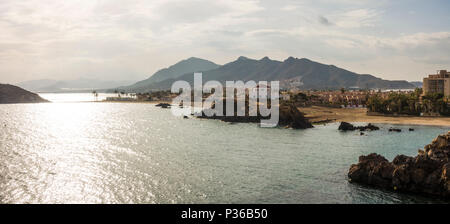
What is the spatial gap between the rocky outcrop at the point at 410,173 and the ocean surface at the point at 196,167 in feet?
4.59

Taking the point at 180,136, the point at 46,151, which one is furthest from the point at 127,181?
the point at 180,136

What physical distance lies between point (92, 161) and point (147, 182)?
56.3ft

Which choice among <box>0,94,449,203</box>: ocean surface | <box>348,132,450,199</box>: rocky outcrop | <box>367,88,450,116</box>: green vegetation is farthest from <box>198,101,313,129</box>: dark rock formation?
<box>348,132,450,199</box>: rocky outcrop

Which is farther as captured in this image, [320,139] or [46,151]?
[320,139]

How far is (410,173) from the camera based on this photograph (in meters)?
34.3

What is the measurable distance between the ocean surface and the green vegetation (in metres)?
40.1

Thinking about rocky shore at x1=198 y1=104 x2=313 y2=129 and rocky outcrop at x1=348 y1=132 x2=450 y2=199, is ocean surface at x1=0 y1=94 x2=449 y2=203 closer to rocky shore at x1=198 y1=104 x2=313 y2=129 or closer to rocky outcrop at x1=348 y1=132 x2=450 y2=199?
rocky outcrop at x1=348 y1=132 x2=450 y2=199
